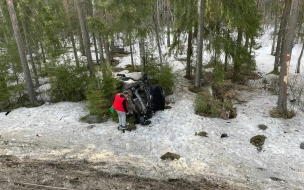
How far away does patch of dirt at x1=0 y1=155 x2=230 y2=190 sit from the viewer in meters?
6.20

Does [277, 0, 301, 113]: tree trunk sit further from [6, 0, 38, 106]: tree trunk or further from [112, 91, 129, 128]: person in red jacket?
[6, 0, 38, 106]: tree trunk

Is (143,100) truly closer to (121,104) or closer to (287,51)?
(121,104)

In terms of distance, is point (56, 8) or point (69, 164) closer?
point (69, 164)

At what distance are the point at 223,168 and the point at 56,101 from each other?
10827 mm

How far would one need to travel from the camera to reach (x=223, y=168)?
7.34 metres

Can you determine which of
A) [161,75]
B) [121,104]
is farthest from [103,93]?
[161,75]

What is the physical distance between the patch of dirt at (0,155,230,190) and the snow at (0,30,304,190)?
16.1 inches

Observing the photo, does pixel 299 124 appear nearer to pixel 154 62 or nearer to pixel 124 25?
pixel 154 62

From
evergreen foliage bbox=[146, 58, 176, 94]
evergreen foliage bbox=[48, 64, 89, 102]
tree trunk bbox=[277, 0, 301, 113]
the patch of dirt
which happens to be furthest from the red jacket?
tree trunk bbox=[277, 0, 301, 113]

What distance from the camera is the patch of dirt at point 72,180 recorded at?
6.20m

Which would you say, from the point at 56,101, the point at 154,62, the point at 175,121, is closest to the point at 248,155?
the point at 175,121

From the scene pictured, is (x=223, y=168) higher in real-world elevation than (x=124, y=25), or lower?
lower

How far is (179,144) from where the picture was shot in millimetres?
8906

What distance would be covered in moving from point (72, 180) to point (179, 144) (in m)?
4.19
